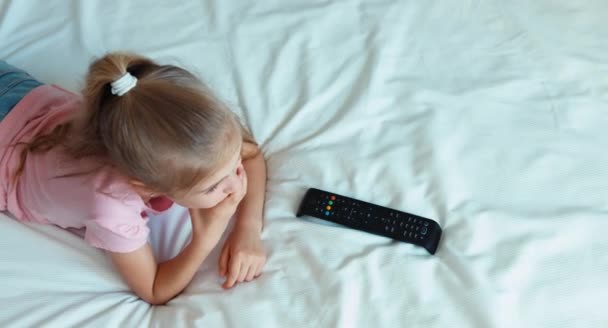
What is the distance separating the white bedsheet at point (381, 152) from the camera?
2.70 ft

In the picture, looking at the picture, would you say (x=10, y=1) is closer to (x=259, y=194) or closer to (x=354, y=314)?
(x=259, y=194)

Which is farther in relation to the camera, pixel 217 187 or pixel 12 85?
pixel 12 85

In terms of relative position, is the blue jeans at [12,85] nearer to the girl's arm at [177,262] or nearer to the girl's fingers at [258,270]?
the girl's arm at [177,262]

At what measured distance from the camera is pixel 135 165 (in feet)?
2.48

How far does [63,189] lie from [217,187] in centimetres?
24

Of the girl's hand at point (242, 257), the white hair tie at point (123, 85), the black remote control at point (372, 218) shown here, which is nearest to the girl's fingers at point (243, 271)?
the girl's hand at point (242, 257)

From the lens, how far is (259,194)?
967 mm

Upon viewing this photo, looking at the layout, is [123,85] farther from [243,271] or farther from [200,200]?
[243,271]

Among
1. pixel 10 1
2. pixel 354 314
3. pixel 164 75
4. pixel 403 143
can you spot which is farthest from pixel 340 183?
pixel 10 1

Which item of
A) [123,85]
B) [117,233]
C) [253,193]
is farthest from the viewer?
[253,193]

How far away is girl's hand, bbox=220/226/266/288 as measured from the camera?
87 cm

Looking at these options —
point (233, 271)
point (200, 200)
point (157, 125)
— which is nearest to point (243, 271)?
point (233, 271)

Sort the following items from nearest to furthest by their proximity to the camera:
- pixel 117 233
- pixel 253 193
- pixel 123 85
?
pixel 123 85 < pixel 117 233 < pixel 253 193

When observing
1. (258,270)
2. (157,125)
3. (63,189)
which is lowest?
(258,270)
